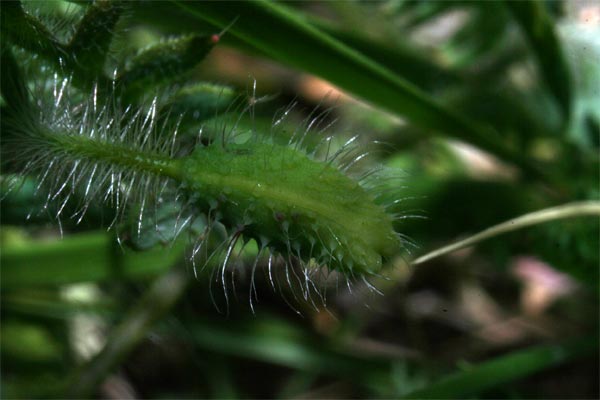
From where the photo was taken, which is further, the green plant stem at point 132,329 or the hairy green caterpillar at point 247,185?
the green plant stem at point 132,329

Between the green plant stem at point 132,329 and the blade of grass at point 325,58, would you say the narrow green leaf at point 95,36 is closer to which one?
the blade of grass at point 325,58

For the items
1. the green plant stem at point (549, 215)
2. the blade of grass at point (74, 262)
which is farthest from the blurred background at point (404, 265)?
the green plant stem at point (549, 215)

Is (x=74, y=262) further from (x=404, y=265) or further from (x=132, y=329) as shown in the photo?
(x=404, y=265)

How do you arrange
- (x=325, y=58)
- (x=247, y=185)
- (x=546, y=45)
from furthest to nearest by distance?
(x=546, y=45) < (x=325, y=58) < (x=247, y=185)

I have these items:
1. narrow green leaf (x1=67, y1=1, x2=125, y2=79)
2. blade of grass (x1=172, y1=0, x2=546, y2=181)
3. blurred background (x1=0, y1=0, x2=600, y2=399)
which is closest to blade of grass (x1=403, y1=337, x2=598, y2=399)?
blurred background (x1=0, y1=0, x2=600, y2=399)

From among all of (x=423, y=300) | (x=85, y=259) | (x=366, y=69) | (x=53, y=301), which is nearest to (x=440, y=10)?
(x=366, y=69)

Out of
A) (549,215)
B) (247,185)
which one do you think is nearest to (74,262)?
(247,185)
